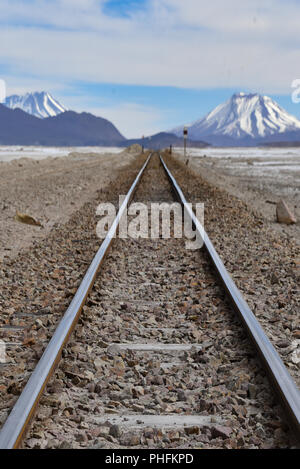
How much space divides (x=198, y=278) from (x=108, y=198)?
7.68 meters

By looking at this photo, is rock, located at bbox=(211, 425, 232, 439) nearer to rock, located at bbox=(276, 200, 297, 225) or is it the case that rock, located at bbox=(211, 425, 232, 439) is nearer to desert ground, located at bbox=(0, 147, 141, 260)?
desert ground, located at bbox=(0, 147, 141, 260)

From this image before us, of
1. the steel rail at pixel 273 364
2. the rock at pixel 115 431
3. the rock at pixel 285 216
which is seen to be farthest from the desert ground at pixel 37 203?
the rock at pixel 115 431

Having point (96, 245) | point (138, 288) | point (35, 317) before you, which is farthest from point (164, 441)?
point (96, 245)

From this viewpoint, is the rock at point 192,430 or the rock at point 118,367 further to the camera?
the rock at point 118,367

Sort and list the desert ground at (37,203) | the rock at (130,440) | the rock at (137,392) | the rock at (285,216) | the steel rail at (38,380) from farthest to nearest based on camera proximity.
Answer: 1. the rock at (285,216)
2. the desert ground at (37,203)
3. the rock at (137,392)
4. the rock at (130,440)
5. the steel rail at (38,380)

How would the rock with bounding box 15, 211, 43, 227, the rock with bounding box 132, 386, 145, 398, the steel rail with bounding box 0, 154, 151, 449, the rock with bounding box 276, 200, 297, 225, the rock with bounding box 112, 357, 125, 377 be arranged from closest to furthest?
the steel rail with bounding box 0, 154, 151, 449 < the rock with bounding box 132, 386, 145, 398 < the rock with bounding box 112, 357, 125, 377 < the rock with bounding box 15, 211, 43, 227 < the rock with bounding box 276, 200, 297, 225

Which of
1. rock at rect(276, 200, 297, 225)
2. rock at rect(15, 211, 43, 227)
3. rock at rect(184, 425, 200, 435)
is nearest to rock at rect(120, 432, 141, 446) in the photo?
rock at rect(184, 425, 200, 435)

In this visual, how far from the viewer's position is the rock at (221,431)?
8.96 feet

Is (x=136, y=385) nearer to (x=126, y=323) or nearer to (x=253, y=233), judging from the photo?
(x=126, y=323)

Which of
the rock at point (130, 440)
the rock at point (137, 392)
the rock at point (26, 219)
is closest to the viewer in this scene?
the rock at point (130, 440)

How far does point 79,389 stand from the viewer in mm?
3248

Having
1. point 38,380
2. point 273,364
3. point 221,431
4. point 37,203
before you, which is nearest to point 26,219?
point 37,203

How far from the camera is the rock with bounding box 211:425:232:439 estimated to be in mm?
2732

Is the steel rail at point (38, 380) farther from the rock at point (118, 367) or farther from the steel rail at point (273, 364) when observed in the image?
the steel rail at point (273, 364)
